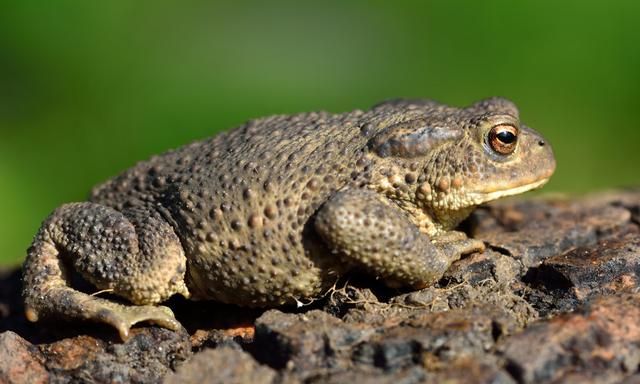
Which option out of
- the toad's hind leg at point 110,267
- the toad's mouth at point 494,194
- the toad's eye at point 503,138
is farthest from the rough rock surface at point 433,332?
the toad's eye at point 503,138

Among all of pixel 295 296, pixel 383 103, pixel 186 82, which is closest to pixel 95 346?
pixel 295 296

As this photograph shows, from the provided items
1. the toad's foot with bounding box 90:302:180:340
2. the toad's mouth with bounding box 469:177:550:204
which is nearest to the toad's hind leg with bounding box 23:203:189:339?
the toad's foot with bounding box 90:302:180:340

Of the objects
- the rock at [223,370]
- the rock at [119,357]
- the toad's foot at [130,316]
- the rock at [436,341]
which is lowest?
the rock at [119,357]

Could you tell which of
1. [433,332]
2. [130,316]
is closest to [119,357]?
[130,316]

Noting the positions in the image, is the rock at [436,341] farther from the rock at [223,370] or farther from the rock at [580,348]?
the rock at [223,370]

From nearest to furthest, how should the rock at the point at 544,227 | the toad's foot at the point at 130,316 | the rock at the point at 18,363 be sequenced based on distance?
the rock at the point at 18,363 → the toad's foot at the point at 130,316 → the rock at the point at 544,227

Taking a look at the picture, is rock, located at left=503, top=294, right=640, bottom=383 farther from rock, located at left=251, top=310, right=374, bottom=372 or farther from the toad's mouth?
the toad's mouth

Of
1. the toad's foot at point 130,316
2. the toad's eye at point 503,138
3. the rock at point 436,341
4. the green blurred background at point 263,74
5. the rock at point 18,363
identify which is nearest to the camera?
the rock at point 436,341

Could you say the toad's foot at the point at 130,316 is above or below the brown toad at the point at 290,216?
below
